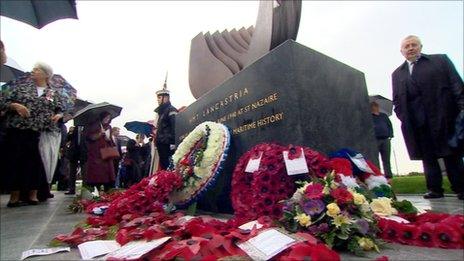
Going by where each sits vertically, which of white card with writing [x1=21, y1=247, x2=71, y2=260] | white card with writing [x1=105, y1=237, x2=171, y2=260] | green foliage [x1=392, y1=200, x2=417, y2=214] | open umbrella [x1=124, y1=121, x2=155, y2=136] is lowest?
white card with writing [x1=21, y1=247, x2=71, y2=260]

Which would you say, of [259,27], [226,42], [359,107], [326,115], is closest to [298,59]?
[326,115]

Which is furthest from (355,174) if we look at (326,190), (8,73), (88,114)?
(8,73)

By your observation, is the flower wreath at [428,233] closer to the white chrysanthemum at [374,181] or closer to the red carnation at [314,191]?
the red carnation at [314,191]

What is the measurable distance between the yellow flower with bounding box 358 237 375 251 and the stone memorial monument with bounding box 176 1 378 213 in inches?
47.5

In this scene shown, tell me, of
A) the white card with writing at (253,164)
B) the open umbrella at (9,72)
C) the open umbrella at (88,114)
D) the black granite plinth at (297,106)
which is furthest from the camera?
the open umbrella at (88,114)

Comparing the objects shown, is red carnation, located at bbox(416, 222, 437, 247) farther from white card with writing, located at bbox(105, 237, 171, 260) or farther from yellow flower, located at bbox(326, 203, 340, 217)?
white card with writing, located at bbox(105, 237, 171, 260)

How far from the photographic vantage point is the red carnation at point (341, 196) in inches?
81.6

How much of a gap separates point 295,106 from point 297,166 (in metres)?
0.64

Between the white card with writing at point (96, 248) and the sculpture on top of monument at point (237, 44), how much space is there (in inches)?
110

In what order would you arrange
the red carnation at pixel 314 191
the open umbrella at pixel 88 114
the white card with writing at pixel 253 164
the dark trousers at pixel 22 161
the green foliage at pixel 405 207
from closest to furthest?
the red carnation at pixel 314 191
the green foliage at pixel 405 207
the white card with writing at pixel 253 164
the dark trousers at pixel 22 161
the open umbrella at pixel 88 114

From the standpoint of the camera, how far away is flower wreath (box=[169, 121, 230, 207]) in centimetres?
366

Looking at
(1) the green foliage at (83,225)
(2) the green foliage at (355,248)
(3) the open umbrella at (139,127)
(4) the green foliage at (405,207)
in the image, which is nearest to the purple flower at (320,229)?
(2) the green foliage at (355,248)

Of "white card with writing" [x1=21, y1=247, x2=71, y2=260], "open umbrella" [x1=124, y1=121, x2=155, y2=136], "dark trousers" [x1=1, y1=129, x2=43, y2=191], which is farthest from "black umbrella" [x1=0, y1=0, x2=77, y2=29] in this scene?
"open umbrella" [x1=124, y1=121, x2=155, y2=136]

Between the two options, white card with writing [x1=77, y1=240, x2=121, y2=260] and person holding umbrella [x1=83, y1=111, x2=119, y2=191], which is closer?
white card with writing [x1=77, y1=240, x2=121, y2=260]
